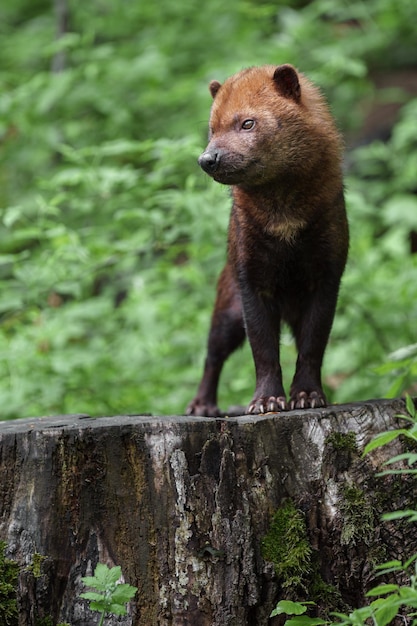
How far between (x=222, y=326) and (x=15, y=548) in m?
2.32

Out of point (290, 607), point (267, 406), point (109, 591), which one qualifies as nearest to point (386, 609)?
point (290, 607)

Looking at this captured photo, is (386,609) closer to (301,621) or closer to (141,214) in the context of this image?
(301,621)

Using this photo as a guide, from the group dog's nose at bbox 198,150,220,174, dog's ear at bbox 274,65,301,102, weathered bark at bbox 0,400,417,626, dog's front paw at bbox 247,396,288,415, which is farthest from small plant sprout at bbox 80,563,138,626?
dog's ear at bbox 274,65,301,102

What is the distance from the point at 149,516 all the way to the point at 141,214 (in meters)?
2.66

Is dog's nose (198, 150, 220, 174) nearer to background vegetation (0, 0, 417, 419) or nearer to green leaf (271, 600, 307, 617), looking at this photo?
background vegetation (0, 0, 417, 419)

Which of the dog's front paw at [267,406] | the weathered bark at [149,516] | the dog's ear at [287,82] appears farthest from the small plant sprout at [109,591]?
the dog's ear at [287,82]

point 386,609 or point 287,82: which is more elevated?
point 287,82

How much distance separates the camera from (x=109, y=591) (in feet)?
9.68

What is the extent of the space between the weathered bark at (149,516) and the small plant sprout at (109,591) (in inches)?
11.0

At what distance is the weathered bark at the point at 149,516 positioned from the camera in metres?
3.25

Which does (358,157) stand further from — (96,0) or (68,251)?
(68,251)

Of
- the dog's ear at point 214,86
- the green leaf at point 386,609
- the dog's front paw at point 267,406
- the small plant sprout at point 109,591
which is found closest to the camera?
the green leaf at point 386,609

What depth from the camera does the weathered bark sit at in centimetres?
325

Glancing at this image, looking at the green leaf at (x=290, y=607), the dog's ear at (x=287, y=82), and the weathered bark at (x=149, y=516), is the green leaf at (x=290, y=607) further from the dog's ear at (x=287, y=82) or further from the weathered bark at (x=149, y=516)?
the dog's ear at (x=287, y=82)
